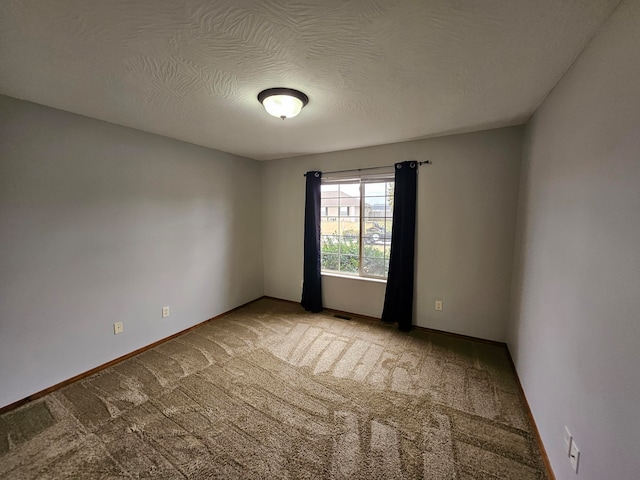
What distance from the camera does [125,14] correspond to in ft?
3.59

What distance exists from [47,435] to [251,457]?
4.54ft

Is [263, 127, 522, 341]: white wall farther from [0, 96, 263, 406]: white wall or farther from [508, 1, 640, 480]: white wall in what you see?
[0, 96, 263, 406]: white wall

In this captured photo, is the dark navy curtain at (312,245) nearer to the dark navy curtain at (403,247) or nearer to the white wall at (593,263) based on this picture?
the dark navy curtain at (403,247)

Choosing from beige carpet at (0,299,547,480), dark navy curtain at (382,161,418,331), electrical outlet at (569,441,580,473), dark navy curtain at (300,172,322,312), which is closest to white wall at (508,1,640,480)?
electrical outlet at (569,441,580,473)

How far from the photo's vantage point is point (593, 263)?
1.13m

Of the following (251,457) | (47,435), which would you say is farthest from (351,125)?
(47,435)

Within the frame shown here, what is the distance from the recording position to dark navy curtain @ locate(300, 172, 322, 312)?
3627 mm

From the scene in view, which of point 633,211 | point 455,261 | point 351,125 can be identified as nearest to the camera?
point 633,211

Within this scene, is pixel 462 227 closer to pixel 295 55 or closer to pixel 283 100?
pixel 283 100

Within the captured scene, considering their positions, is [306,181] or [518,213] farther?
[306,181]

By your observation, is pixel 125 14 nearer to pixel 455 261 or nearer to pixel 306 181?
pixel 306 181

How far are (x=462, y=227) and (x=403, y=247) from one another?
2.19 feet

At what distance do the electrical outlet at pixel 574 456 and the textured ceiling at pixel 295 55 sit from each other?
6.32 feet

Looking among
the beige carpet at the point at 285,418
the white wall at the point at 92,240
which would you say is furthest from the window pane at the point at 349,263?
the white wall at the point at 92,240
